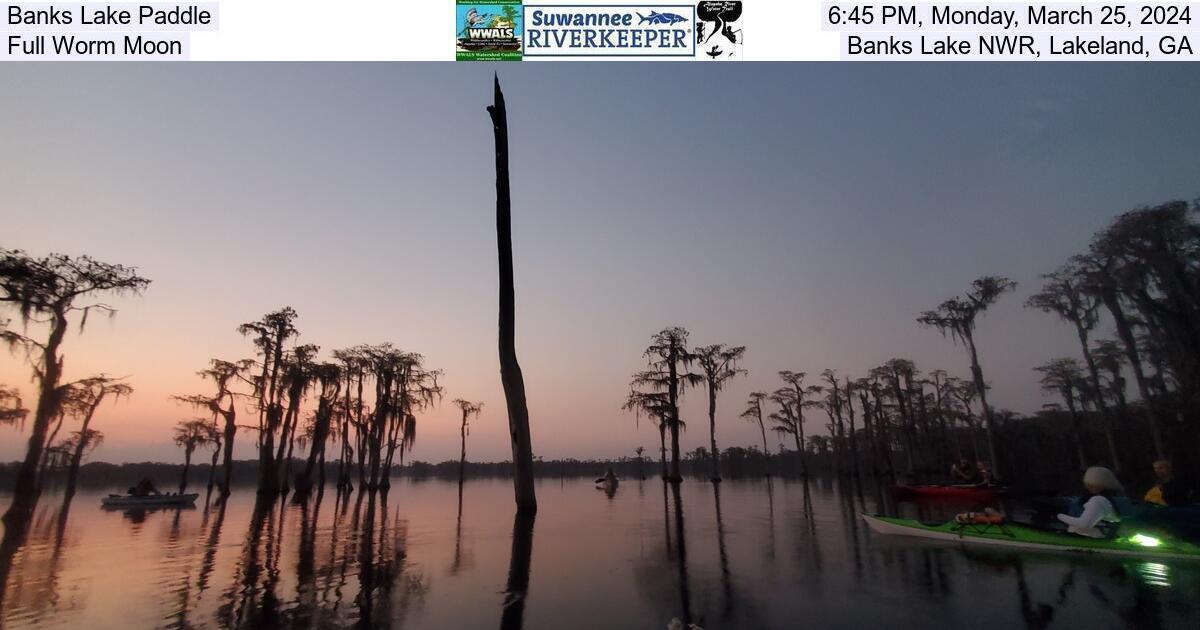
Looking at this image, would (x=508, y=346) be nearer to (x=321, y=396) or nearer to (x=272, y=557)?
(x=272, y=557)

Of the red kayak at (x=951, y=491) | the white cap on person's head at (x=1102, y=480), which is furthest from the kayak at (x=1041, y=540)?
the red kayak at (x=951, y=491)

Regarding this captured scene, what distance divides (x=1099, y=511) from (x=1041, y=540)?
1.17 m

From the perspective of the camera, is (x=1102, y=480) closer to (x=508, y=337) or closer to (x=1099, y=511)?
(x=1099, y=511)

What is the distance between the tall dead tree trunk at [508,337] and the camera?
50.0 ft

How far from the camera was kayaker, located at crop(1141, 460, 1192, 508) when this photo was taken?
10164mm

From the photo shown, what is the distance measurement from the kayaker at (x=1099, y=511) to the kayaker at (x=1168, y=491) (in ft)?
3.48

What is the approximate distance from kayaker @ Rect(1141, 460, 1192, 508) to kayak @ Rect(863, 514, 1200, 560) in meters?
1.17

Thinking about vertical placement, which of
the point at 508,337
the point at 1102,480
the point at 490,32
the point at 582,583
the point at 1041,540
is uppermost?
the point at 490,32

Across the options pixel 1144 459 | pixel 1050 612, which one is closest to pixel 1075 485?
pixel 1144 459

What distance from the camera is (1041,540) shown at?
34.2 ft

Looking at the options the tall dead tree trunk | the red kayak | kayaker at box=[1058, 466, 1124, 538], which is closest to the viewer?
kayaker at box=[1058, 466, 1124, 538]

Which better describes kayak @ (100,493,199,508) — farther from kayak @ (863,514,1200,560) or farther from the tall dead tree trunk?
kayak @ (863,514,1200,560)

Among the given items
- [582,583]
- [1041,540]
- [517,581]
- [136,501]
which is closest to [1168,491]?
[1041,540]

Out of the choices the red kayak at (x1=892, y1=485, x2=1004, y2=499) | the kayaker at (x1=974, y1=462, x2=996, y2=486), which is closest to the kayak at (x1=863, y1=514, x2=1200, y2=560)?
the kayaker at (x1=974, y1=462, x2=996, y2=486)
